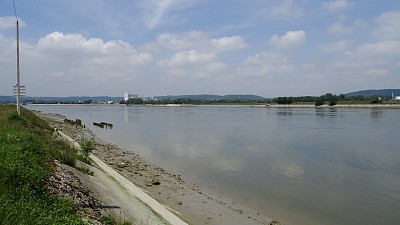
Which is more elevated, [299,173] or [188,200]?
[188,200]

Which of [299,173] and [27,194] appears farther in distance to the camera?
[299,173]

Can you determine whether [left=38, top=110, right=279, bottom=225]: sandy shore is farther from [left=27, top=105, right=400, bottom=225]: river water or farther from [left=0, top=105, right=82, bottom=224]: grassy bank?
[left=0, top=105, right=82, bottom=224]: grassy bank

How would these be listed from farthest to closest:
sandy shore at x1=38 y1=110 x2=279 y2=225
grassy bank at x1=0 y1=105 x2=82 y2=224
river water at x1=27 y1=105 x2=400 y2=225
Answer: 1. river water at x1=27 y1=105 x2=400 y2=225
2. sandy shore at x1=38 y1=110 x2=279 y2=225
3. grassy bank at x1=0 y1=105 x2=82 y2=224

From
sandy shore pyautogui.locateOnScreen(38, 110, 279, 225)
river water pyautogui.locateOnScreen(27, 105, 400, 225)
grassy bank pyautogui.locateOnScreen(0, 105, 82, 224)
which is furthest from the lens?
river water pyautogui.locateOnScreen(27, 105, 400, 225)

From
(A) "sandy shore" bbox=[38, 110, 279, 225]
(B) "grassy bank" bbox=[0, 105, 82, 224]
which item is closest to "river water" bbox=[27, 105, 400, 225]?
(A) "sandy shore" bbox=[38, 110, 279, 225]

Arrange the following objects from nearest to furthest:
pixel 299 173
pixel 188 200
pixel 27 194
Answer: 1. pixel 27 194
2. pixel 188 200
3. pixel 299 173

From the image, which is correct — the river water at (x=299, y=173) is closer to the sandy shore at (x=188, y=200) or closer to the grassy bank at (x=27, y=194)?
the sandy shore at (x=188, y=200)

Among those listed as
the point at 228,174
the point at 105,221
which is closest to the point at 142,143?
the point at 228,174

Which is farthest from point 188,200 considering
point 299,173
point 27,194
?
point 299,173

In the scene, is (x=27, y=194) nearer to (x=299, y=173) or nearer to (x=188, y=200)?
(x=188, y=200)

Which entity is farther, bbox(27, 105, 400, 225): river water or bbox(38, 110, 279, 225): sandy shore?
bbox(27, 105, 400, 225): river water

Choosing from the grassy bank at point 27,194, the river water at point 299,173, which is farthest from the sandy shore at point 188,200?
the grassy bank at point 27,194

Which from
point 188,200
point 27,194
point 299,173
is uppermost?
point 27,194

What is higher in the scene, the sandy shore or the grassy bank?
the grassy bank
